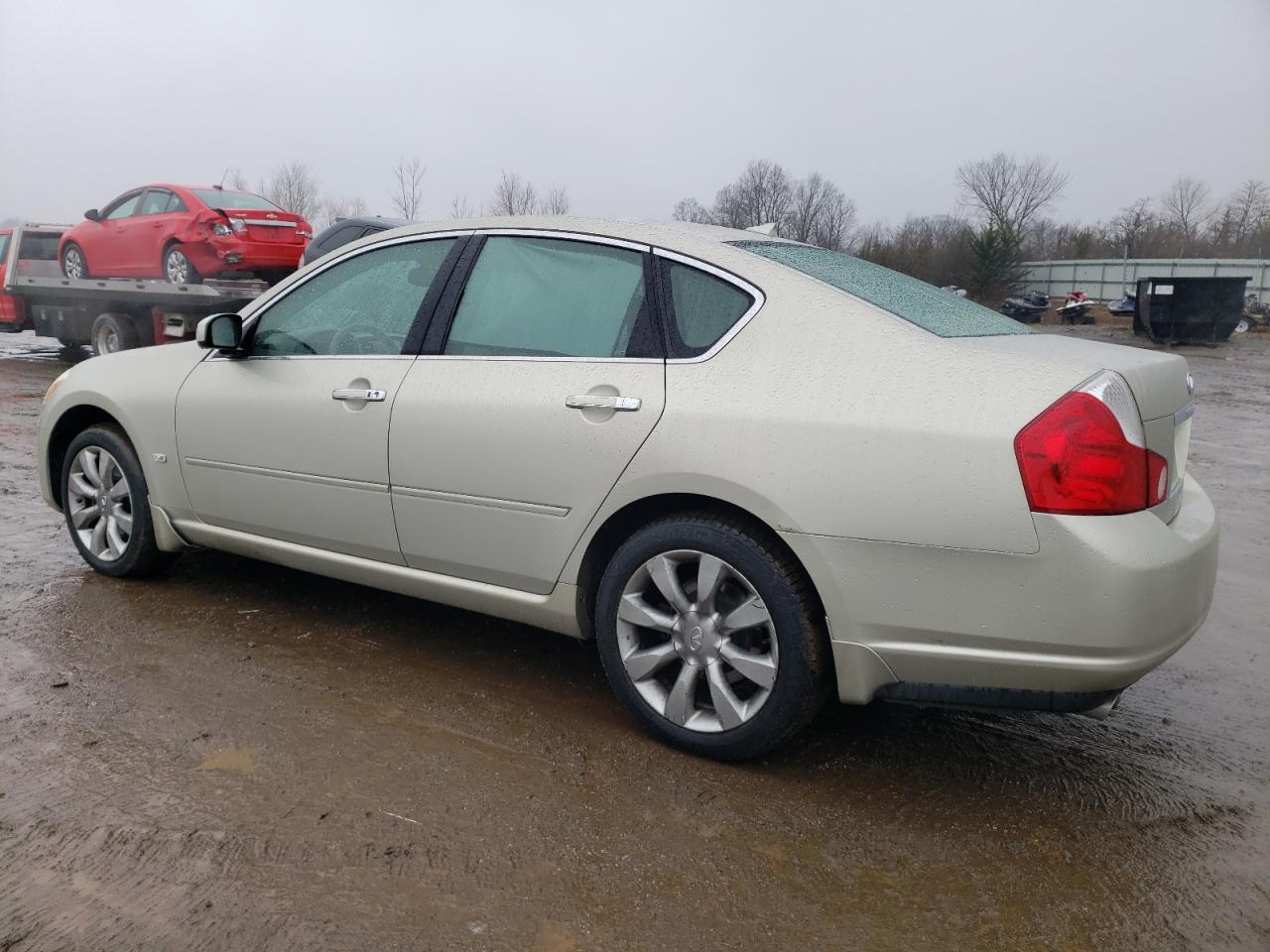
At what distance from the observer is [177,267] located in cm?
1299

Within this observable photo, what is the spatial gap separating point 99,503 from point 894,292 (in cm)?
355

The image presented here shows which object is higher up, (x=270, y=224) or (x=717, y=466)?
(x=270, y=224)

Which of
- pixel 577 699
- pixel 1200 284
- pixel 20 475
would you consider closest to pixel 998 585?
pixel 577 699

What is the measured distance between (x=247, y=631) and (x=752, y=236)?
2.44m

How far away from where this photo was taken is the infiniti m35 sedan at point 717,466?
2625 millimetres

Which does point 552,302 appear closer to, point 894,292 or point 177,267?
point 894,292

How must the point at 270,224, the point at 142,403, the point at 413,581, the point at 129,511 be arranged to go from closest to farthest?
the point at 413,581
the point at 142,403
the point at 129,511
the point at 270,224

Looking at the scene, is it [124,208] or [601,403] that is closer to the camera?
[601,403]

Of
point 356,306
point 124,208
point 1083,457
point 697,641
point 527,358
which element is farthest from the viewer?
point 124,208

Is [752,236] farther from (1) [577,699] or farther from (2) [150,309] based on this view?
(2) [150,309]

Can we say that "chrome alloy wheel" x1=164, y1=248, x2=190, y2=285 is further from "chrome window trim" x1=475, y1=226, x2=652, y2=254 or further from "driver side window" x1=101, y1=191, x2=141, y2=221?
"chrome window trim" x1=475, y1=226, x2=652, y2=254

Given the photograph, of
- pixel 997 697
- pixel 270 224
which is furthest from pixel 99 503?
pixel 270 224

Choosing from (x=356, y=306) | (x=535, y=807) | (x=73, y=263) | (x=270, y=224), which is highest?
(x=270, y=224)

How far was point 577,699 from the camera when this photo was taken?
3617mm
